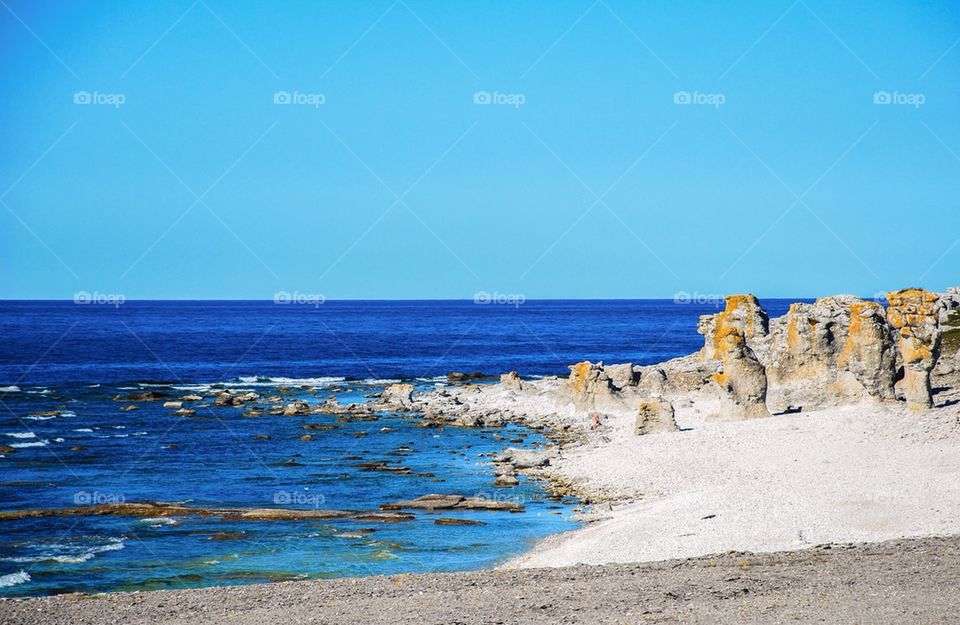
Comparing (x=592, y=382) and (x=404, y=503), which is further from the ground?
(x=592, y=382)

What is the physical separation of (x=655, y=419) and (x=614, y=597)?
2246 centimetres

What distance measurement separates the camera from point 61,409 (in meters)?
57.2

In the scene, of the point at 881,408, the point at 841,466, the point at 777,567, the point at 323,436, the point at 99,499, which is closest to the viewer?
the point at 777,567

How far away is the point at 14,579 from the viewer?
2242 cm

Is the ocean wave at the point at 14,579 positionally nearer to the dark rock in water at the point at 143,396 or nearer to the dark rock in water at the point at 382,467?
the dark rock in water at the point at 382,467

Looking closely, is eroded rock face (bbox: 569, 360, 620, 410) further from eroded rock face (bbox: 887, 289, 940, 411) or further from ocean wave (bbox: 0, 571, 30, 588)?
ocean wave (bbox: 0, 571, 30, 588)

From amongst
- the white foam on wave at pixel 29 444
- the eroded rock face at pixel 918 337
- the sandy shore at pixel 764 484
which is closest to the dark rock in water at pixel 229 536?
the sandy shore at pixel 764 484

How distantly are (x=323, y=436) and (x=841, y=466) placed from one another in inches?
988

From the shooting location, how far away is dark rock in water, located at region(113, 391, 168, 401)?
206ft

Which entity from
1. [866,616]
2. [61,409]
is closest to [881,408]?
[866,616]

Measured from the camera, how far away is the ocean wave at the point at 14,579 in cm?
2212

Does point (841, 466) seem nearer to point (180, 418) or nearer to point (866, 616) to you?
point (866, 616)

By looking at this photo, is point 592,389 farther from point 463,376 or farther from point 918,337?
point 463,376

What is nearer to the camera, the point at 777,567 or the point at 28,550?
the point at 777,567
